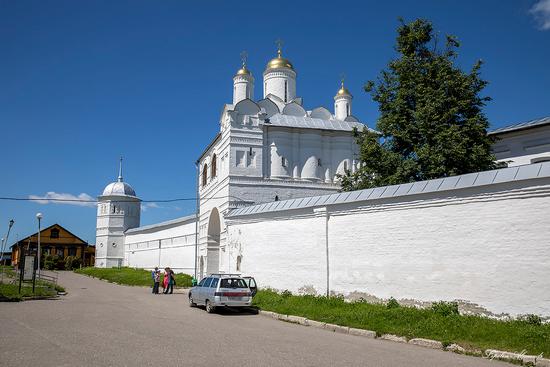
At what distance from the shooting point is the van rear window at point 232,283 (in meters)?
16.6

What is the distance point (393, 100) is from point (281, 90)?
43.5 feet

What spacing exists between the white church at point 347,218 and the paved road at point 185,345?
9.68 ft

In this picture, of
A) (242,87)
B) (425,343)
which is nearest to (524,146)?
(242,87)

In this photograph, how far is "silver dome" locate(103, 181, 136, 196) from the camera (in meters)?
65.7

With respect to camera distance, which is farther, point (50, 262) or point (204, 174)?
point (50, 262)

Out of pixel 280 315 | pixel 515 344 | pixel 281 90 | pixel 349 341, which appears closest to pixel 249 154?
pixel 281 90

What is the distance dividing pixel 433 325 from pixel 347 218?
17.8ft

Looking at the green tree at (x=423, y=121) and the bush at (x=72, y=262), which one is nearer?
the green tree at (x=423, y=121)

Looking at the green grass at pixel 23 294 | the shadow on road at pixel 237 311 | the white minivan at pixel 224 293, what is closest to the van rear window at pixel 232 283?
the white minivan at pixel 224 293

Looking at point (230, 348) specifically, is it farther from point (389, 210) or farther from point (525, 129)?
point (525, 129)

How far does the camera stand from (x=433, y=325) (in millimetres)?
11016

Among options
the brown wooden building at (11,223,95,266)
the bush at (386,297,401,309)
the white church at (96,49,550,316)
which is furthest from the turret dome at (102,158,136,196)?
the bush at (386,297,401,309)

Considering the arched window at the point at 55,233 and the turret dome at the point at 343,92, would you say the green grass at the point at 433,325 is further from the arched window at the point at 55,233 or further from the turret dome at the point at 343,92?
the arched window at the point at 55,233

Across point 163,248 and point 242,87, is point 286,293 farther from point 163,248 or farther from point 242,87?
point 163,248
